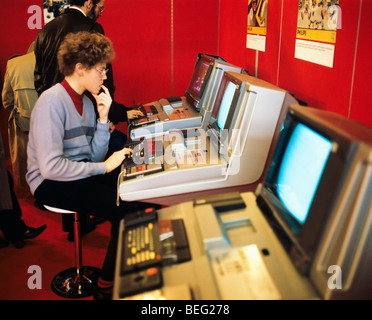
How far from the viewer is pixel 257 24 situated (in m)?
2.99

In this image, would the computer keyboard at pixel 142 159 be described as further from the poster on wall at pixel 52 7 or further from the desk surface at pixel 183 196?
the poster on wall at pixel 52 7

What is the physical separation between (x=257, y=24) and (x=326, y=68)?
114 cm

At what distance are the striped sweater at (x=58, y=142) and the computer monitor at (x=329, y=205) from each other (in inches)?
46.7

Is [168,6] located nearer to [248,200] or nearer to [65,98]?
[65,98]

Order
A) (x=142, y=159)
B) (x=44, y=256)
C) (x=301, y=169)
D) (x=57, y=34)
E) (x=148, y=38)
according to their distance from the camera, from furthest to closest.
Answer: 1. (x=148, y=38)
2. (x=57, y=34)
3. (x=44, y=256)
4. (x=142, y=159)
5. (x=301, y=169)

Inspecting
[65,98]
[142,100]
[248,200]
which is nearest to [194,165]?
[248,200]

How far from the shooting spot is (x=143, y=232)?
1339mm

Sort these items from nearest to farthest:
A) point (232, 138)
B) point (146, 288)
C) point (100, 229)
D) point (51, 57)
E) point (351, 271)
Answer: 1. point (351, 271)
2. point (146, 288)
3. point (232, 138)
4. point (51, 57)
5. point (100, 229)

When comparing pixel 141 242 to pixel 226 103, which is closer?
pixel 141 242

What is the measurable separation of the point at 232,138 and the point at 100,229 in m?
1.77

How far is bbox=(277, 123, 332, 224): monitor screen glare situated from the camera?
3.65 ft

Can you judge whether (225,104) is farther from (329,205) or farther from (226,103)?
(329,205)

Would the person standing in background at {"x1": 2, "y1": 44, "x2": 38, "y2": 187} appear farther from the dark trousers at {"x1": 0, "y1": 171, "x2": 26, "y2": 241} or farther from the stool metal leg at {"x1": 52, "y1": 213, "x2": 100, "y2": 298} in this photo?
the stool metal leg at {"x1": 52, "y1": 213, "x2": 100, "y2": 298}

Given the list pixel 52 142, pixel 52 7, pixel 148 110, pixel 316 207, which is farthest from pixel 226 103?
pixel 52 7
